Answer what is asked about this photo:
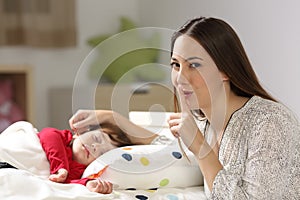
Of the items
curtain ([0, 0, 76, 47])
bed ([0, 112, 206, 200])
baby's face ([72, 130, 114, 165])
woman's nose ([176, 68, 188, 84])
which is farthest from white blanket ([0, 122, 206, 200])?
curtain ([0, 0, 76, 47])

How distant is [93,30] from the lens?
4016 mm

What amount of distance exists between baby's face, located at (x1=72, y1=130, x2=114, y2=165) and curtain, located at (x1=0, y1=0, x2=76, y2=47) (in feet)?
7.12

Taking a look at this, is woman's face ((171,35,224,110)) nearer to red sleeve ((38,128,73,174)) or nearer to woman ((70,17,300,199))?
woman ((70,17,300,199))

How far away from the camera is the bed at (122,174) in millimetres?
1343

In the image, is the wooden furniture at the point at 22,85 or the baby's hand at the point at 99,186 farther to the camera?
the wooden furniture at the point at 22,85

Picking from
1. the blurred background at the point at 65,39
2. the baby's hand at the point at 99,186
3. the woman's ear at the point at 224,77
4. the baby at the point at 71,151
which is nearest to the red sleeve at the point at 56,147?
the baby at the point at 71,151

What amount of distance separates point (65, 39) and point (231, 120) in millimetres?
2648

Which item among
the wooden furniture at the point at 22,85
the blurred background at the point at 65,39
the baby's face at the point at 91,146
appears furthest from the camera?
the wooden furniture at the point at 22,85

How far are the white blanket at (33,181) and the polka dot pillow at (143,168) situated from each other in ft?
0.07

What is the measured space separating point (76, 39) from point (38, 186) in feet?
8.68

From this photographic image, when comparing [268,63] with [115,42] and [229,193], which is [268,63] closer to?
[115,42]

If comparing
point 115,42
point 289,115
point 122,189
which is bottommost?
point 122,189

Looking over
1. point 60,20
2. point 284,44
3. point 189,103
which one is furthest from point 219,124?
point 60,20

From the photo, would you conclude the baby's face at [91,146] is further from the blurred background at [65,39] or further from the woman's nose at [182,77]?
the blurred background at [65,39]
